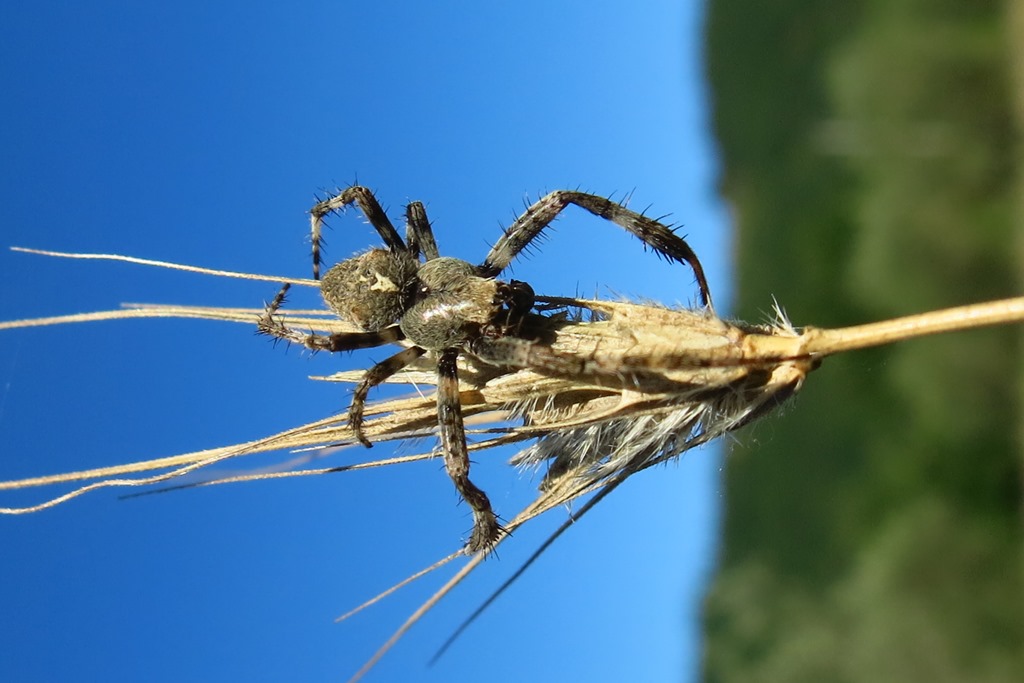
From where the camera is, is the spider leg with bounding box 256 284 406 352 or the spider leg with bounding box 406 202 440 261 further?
the spider leg with bounding box 406 202 440 261

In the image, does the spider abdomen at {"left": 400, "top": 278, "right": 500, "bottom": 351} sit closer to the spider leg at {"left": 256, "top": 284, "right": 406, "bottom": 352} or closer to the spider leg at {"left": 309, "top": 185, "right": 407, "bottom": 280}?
the spider leg at {"left": 256, "top": 284, "right": 406, "bottom": 352}

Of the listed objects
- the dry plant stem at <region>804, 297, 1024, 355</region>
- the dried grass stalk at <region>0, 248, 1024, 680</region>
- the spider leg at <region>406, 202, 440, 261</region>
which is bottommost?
the dry plant stem at <region>804, 297, 1024, 355</region>

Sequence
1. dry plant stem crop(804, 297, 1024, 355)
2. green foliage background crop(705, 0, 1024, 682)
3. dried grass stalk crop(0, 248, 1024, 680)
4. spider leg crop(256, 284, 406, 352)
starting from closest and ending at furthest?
dry plant stem crop(804, 297, 1024, 355) → dried grass stalk crop(0, 248, 1024, 680) → spider leg crop(256, 284, 406, 352) → green foliage background crop(705, 0, 1024, 682)

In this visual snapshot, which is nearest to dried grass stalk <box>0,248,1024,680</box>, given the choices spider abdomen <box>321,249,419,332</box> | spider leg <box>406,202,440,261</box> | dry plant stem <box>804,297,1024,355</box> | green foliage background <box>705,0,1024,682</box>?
dry plant stem <box>804,297,1024,355</box>

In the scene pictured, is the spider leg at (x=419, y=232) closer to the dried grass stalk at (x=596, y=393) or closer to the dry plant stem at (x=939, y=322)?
the dried grass stalk at (x=596, y=393)

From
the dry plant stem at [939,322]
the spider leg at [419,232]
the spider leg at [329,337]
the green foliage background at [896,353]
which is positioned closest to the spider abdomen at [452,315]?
the spider leg at [329,337]

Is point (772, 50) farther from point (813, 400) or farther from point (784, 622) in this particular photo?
point (784, 622)

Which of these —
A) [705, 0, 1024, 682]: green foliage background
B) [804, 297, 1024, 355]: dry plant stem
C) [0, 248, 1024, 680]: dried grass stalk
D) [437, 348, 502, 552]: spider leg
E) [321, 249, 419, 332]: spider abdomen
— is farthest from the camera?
[705, 0, 1024, 682]: green foliage background

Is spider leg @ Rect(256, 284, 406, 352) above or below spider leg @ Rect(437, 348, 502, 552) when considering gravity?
above
